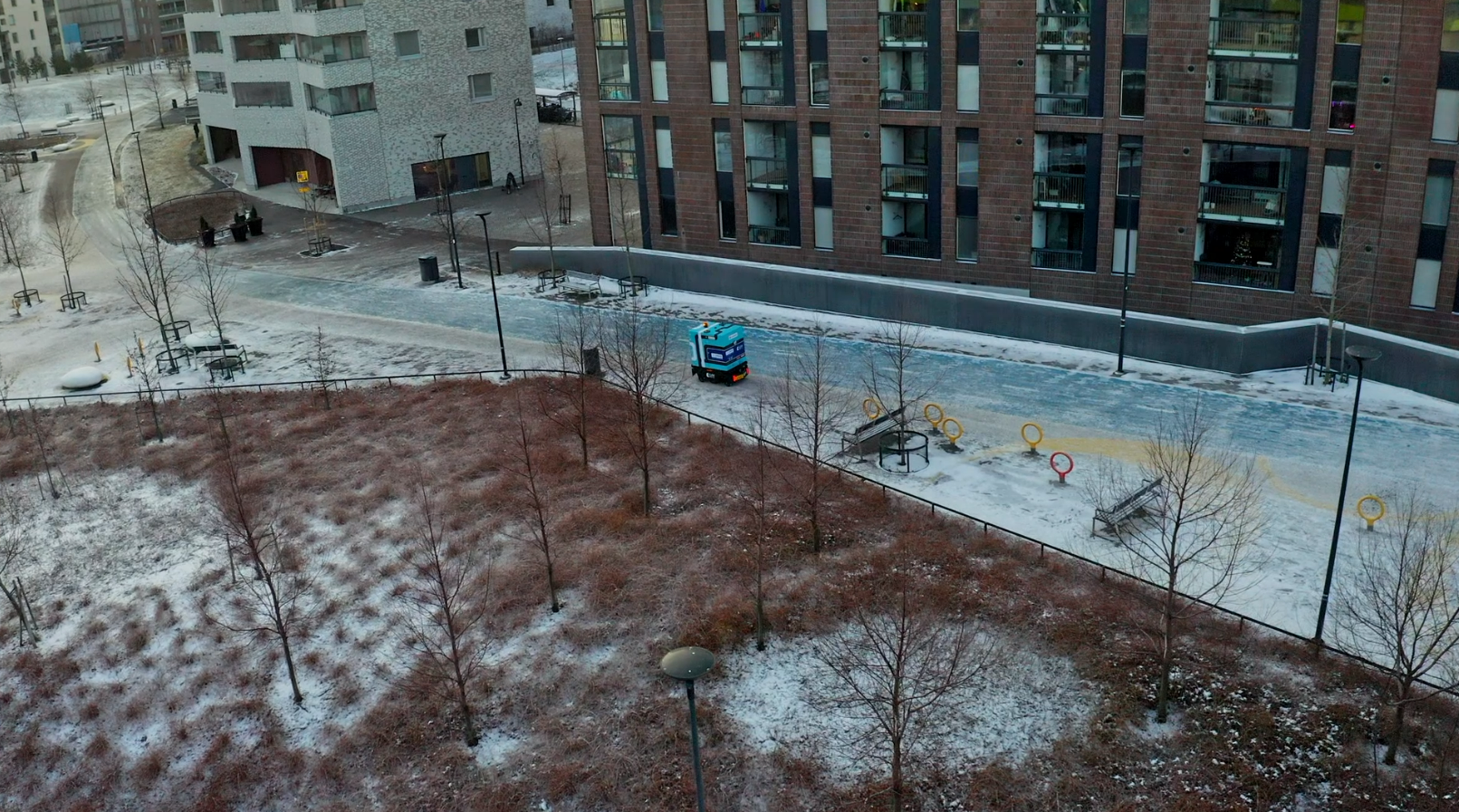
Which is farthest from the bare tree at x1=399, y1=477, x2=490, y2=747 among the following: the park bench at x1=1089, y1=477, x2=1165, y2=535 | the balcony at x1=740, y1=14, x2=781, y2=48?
the balcony at x1=740, y1=14, x2=781, y2=48

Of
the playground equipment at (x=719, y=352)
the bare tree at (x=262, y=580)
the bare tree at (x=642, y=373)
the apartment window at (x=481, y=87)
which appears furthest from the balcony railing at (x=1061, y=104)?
the apartment window at (x=481, y=87)

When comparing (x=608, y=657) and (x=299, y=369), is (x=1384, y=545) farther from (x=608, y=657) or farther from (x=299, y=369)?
(x=299, y=369)

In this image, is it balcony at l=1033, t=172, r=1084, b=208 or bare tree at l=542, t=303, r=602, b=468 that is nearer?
bare tree at l=542, t=303, r=602, b=468

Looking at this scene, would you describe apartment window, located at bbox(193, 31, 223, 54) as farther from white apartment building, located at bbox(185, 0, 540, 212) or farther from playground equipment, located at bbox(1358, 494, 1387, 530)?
playground equipment, located at bbox(1358, 494, 1387, 530)

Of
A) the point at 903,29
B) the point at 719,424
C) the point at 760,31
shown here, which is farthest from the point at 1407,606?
the point at 760,31

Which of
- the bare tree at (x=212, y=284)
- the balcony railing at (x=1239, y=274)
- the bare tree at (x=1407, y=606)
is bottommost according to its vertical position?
the bare tree at (x=1407, y=606)

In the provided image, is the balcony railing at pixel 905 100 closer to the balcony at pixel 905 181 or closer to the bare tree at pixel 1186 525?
the balcony at pixel 905 181
